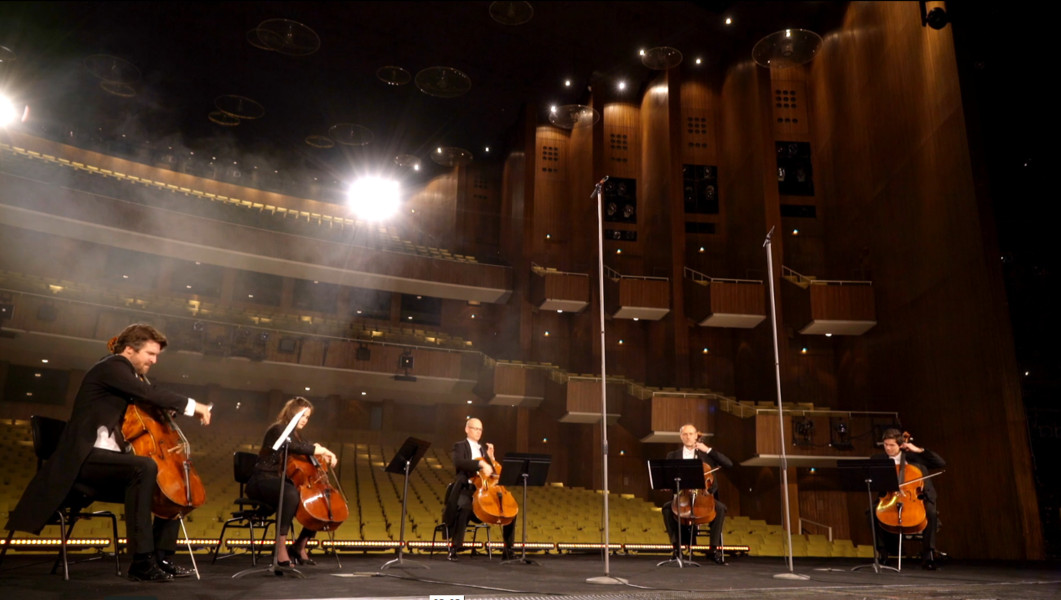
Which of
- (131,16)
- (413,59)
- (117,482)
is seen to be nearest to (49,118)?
(131,16)

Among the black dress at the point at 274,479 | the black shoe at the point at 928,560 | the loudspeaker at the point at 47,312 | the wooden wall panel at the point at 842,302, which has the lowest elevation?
the black shoe at the point at 928,560

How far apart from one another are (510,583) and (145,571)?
6.45 feet

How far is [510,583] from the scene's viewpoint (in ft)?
13.9

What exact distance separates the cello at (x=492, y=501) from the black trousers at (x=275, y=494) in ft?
5.89

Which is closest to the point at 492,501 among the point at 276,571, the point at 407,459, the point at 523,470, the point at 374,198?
the point at 523,470

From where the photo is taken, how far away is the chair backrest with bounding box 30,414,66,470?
4.00 meters

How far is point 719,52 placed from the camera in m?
16.9

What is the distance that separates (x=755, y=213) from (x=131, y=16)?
43.1ft

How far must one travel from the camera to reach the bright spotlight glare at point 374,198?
20.6 metres

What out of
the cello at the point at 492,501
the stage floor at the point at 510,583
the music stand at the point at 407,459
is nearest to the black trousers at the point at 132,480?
the stage floor at the point at 510,583

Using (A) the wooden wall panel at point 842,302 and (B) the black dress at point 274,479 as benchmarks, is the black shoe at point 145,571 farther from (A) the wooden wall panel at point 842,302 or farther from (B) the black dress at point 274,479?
(A) the wooden wall panel at point 842,302

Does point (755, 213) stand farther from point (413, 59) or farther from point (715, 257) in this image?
point (413, 59)

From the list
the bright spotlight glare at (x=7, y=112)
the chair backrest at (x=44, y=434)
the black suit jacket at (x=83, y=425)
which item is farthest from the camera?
the bright spotlight glare at (x=7, y=112)

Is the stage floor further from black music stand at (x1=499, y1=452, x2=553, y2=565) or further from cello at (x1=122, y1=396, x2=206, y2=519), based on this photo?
black music stand at (x1=499, y1=452, x2=553, y2=565)
